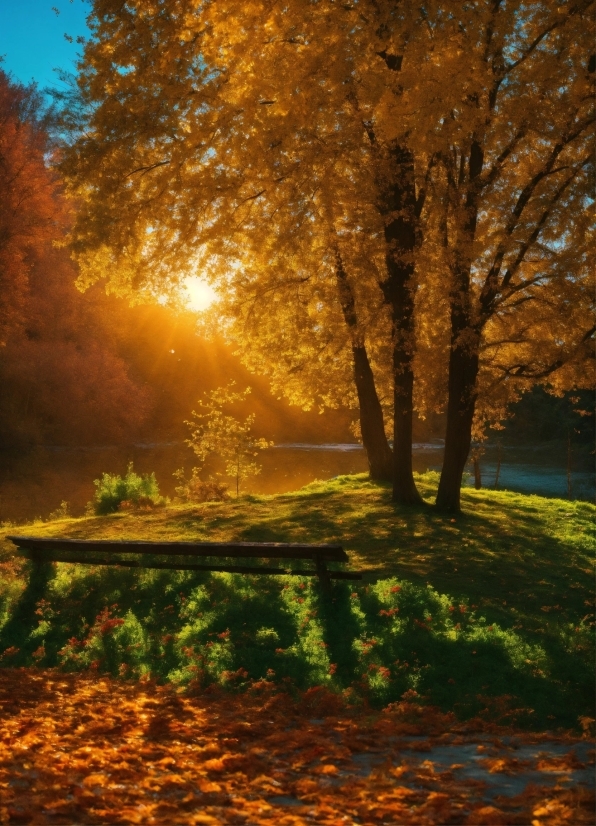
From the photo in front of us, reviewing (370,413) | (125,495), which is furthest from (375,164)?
(125,495)

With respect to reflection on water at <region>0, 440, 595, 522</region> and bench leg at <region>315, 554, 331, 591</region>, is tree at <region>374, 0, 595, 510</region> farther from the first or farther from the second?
reflection on water at <region>0, 440, 595, 522</region>

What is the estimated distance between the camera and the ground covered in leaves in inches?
153

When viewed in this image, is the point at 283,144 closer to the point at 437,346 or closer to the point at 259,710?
the point at 437,346

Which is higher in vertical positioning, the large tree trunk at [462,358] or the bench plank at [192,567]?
the large tree trunk at [462,358]

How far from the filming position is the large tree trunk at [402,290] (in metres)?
13.2

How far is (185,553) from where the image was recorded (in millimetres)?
9367

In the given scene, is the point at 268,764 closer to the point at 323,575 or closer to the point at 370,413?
the point at 323,575

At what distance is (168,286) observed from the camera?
1512 cm

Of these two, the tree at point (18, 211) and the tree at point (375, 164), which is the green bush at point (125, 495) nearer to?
the tree at point (375, 164)

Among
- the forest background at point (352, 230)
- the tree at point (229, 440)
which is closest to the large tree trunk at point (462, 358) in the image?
the forest background at point (352, 230)

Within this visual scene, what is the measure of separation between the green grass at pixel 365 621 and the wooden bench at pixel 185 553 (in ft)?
0.51

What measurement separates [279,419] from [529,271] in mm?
44585

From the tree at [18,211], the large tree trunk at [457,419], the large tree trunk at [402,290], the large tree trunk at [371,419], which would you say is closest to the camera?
the large tree trunk at [402,290]

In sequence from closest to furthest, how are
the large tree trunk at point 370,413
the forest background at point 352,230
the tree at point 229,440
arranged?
the forest background at point 352,230, the large tree trunk at point 370,413, the tree at point 229,440
